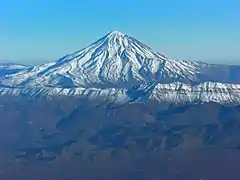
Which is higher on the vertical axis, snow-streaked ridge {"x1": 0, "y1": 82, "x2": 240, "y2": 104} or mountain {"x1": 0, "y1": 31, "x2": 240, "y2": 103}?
mountain {"x1": 0, "y1": 31, "x2": 240, "y2": 103}

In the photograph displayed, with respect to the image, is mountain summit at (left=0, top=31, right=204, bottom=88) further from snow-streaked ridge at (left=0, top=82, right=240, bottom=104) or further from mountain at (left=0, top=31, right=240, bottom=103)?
snow-streaked ridge at (left=0, top=82, right=240, bottom=104)

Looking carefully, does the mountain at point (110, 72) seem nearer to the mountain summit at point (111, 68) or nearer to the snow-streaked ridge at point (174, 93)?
the mountain summit at point (111, 68)

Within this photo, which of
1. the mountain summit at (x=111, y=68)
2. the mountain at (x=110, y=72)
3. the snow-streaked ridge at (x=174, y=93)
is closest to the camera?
the snow-streaked ridge at (x=174, y=93)

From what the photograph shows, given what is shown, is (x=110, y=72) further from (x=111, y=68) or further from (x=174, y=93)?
(x=174, y=93)

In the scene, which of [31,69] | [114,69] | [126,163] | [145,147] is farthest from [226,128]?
[31,69]

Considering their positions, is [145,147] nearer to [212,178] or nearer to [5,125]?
[212,178]

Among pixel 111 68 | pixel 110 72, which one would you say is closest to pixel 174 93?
pixel 110 72

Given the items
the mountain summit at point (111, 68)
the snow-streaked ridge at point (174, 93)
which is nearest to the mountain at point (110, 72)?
the mountain summit at point (111, 68)

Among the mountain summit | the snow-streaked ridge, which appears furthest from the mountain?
the snow-streaked ridge
